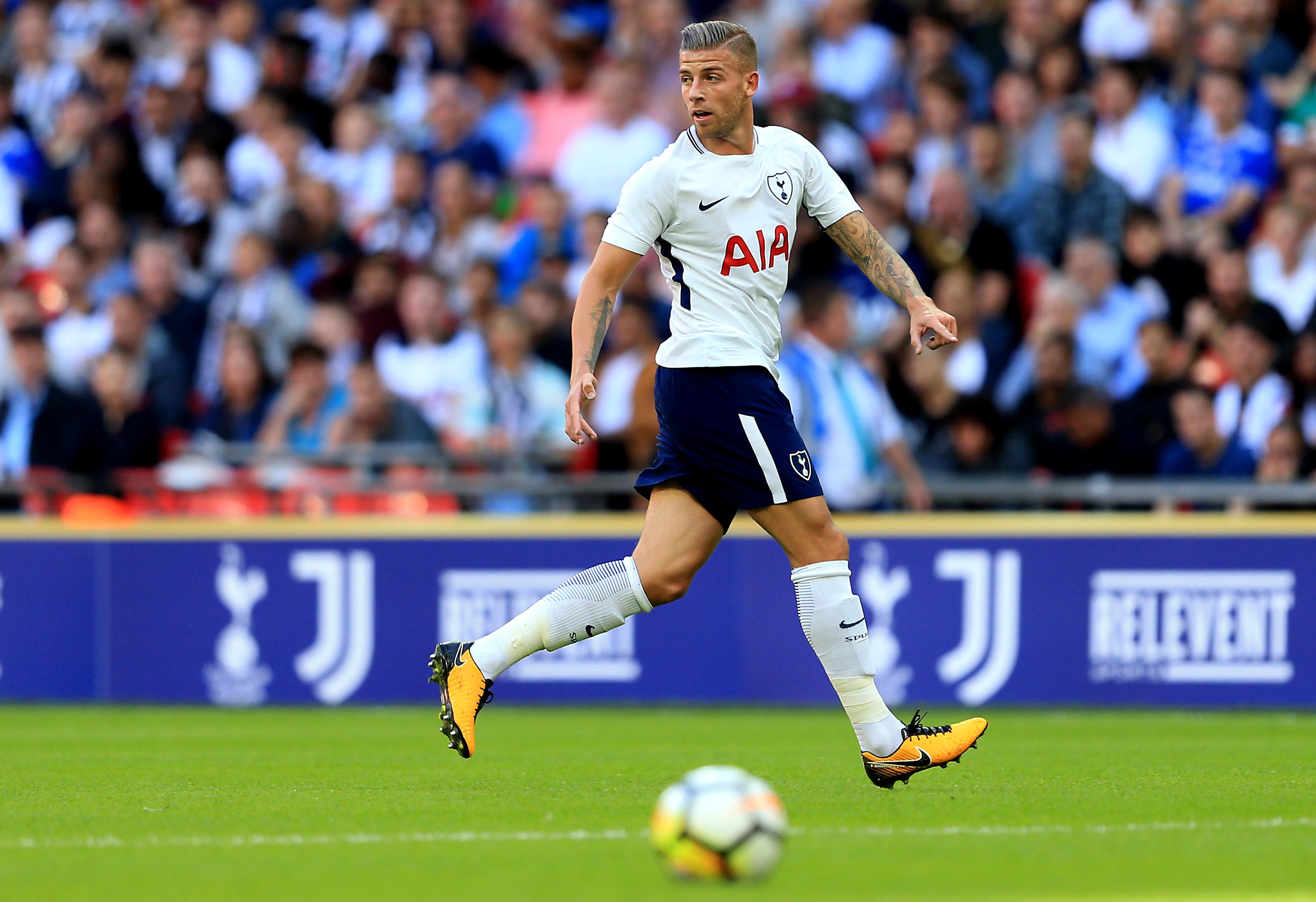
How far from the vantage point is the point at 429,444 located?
12875mm

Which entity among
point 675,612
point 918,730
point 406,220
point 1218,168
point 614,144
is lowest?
point 675,612

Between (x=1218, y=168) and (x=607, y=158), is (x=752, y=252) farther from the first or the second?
(x=607, y=158)

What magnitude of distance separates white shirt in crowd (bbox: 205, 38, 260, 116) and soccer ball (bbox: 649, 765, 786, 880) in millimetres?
13244

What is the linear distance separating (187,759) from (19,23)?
37.2 feet

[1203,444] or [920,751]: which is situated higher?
[1203,444]

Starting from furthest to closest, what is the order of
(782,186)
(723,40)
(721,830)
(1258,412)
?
(1258,412) → (782,186) → (723,40) → (721,830)

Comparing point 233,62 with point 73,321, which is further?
point 233,62

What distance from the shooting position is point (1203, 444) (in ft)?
39.1

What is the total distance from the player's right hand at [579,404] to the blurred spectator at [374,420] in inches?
257

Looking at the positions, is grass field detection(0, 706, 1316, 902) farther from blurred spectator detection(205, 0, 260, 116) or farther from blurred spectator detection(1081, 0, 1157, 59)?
blurred spectator detection(205, 0, 260, 116)

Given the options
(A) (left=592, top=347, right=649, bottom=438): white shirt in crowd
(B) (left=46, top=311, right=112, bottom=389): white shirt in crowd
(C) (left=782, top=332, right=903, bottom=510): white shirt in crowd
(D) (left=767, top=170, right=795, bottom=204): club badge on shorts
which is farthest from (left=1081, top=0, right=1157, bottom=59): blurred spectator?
(D) (left=767, top=170, right=795, bottom=204): club badge on shorts

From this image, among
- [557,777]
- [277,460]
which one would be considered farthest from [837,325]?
[557,777]

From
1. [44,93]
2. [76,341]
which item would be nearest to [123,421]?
[76,341]

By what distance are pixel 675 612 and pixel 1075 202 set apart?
14.2 feet
